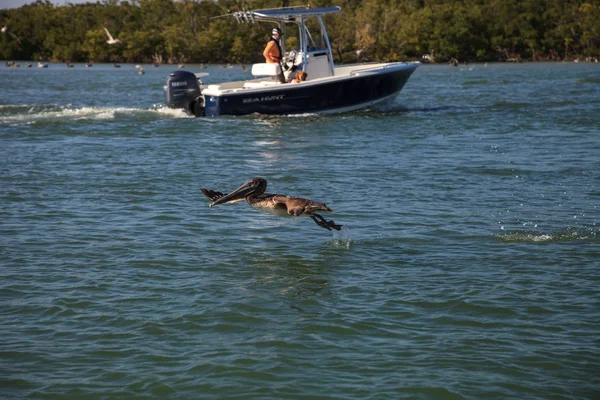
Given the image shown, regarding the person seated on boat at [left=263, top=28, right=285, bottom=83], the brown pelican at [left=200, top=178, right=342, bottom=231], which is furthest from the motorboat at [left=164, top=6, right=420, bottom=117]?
the brown pelican at [left=200, top=178, right=342, bottom=231]

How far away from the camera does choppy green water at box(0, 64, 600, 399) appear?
751 centimetres

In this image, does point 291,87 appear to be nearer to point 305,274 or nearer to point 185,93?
point 185,93

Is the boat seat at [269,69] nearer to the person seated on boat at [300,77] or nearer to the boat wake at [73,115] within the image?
the person seated on boat at [300,77]

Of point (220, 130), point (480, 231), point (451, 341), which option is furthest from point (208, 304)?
point (220, 130)

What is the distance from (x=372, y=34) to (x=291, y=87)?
9067cm

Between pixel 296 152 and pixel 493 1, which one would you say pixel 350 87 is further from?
pixel 493 1

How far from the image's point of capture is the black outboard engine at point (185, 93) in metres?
27.0

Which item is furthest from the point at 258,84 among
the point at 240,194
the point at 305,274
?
the point at 240,194

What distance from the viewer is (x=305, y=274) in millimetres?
10508

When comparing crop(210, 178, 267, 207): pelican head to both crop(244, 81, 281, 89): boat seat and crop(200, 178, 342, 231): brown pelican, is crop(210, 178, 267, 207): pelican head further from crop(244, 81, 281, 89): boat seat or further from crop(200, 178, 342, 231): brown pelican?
crop(244, 81, 281, 89): boat seat

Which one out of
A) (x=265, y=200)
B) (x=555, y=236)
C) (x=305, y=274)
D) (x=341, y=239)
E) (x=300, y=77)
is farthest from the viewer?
(x=300, y=77)

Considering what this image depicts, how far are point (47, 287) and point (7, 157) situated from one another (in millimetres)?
11316

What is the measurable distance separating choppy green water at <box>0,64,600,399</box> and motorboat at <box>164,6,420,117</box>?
17.8 ft

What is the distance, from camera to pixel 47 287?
10.0 m
